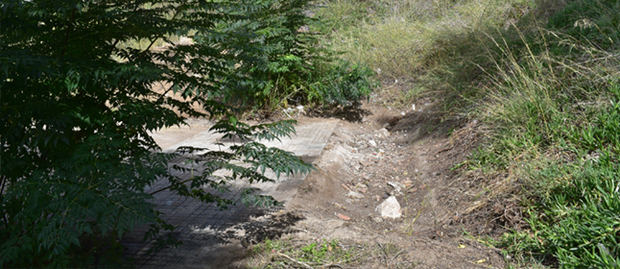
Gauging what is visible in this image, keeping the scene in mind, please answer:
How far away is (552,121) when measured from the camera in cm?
429

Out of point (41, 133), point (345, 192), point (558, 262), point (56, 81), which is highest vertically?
point (56, 81)

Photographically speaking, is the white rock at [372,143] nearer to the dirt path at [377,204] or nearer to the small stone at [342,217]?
the dirt path at [377,204]

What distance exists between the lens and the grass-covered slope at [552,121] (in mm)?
3031

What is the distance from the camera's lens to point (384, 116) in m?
8.14

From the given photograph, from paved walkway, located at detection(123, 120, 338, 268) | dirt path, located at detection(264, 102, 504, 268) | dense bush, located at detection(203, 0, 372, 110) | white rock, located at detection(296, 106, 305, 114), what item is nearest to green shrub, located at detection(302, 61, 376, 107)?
dense bush, located at detection(203, 0, 372, 110)

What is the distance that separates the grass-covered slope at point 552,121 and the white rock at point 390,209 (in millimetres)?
840

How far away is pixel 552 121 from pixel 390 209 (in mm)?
1647

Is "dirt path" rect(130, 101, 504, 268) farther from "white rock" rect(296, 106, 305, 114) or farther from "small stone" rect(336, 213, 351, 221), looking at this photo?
"white rock" rect(296, 106, 305, 114)

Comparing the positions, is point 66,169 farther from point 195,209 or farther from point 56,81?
point 195,209

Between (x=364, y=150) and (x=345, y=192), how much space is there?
1.76 m

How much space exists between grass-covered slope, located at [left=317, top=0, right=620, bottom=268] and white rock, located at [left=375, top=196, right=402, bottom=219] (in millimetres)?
840

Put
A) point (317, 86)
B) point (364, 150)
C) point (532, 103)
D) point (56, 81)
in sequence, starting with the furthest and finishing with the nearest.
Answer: point (317, 86) → point (364, 150) → point (532, 103) → point (56, 81)

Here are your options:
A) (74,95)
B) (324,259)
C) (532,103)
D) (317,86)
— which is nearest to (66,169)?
(74,95)

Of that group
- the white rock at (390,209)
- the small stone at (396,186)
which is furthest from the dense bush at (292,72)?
the white rock at (390,209)
